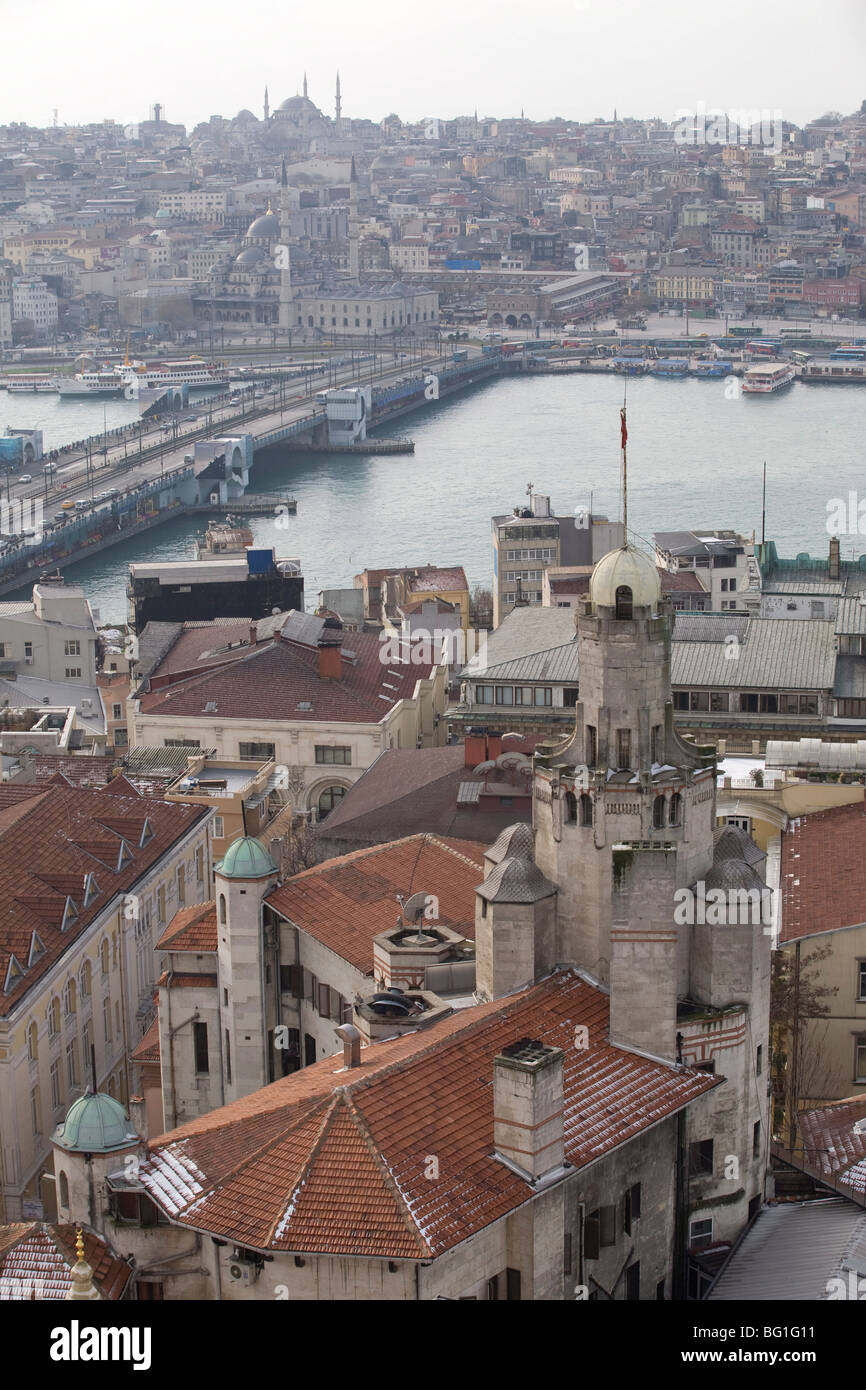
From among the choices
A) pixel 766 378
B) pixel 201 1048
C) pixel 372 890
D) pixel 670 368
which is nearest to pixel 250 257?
pixel 670 368

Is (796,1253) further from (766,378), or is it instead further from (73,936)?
(766,378)

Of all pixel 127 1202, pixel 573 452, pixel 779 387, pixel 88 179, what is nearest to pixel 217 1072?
pixel 127 1202

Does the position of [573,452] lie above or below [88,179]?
below

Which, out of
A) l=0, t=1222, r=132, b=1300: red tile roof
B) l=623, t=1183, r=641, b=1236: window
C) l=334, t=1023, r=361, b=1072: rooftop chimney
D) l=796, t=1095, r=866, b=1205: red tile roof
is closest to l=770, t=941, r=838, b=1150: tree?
l=796, t=1095, r=866, b=1205: red tile roof

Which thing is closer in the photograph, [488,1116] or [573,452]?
[488,1116]

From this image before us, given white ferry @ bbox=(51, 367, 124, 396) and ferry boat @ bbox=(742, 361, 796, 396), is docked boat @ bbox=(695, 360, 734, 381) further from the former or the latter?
white ferry @ bbox=(51, 367, 124, 396)
